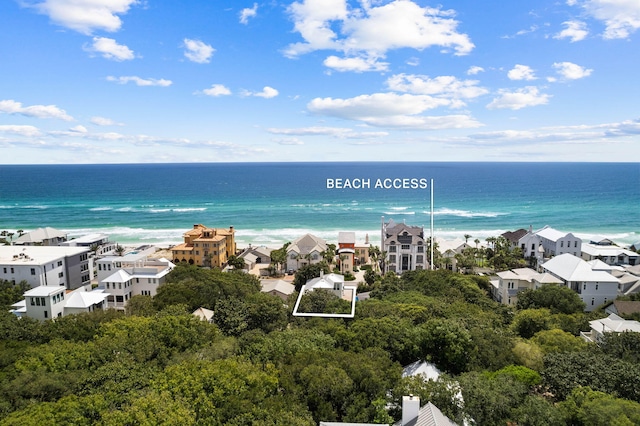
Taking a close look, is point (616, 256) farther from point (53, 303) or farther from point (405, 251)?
point (53, 303)

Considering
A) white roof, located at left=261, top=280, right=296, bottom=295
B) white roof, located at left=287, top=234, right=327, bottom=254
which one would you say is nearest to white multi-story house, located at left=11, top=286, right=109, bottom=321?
white roof, located at left=261, top=280, right=296, bottom=295

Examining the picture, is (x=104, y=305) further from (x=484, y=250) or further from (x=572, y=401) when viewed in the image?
(x=484, y=250)

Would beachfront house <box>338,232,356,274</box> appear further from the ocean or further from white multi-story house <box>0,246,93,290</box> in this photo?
white multi-story house <box>0,246,93,290</box>

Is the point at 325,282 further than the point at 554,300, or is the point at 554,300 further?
the point at 325,282

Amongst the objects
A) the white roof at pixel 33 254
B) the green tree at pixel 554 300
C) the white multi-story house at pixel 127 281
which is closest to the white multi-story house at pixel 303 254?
the white multi-story house at pixel 127 281

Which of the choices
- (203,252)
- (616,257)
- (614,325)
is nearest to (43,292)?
(203,252)
